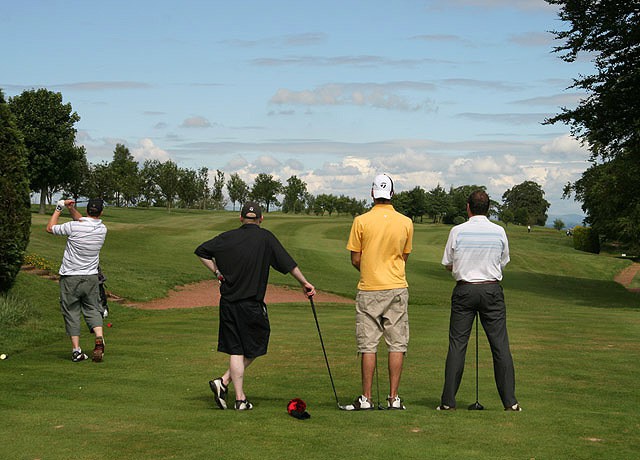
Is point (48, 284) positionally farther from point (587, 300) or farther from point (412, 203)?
point (412, 203)

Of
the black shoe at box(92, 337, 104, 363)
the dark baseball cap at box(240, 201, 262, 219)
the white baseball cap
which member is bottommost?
the black shoe at box(92, 337, 104, 363)

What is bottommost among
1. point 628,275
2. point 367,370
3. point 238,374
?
point 628,275

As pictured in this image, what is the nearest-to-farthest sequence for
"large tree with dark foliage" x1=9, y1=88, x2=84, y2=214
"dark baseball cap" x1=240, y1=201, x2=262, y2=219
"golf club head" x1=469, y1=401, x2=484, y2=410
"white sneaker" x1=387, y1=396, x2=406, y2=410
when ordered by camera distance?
1. "white sneaker" x1=387, y1=396, x2=406, y2=410
2. "golf club head" x1=469, y1=401, x2=484, y2=410
3. "dark baseball cap" x1=240, y1=201, x2=262, y2=219
4. "large tree with dark foliage" x1=9, y1=88, x2=84, y2=214

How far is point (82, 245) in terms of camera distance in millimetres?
12617

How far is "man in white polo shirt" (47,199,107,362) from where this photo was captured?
12.5 metres

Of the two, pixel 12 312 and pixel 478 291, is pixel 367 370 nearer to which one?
pixel 478 291

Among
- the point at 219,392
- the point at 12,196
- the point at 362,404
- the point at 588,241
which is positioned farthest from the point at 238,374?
the point at 588,241

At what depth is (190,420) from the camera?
8172 mm

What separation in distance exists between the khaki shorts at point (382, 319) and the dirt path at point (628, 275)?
1657 inches

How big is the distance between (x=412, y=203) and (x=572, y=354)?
13709 cm

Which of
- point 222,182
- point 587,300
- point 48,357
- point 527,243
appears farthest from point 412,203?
point 48,357

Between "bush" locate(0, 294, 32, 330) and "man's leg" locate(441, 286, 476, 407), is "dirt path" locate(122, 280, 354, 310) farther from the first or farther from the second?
"man's leg" locate(441, 286, 476, 407)

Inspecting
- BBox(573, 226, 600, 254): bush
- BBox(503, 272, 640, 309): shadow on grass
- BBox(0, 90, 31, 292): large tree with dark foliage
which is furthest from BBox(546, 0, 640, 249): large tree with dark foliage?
BBox(573, 226, 600, 254): bush

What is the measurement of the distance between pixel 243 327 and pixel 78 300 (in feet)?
15.8
